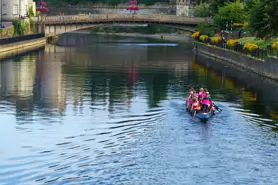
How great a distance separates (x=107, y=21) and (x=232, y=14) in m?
38.6

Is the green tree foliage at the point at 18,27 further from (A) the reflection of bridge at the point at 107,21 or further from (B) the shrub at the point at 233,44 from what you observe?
(B) the shrub at the point at 233,44

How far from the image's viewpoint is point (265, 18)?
75.1 meters

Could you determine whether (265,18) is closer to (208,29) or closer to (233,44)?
(233,44)

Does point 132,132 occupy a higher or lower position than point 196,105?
lower

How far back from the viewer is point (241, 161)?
33656mm

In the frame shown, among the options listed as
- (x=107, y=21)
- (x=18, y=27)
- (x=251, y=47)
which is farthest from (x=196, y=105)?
(x=107, y=21)

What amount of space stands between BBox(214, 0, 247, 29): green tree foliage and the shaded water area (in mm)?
56344

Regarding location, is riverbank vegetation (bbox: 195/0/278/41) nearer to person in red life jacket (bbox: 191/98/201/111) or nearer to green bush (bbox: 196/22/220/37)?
green bush (bbox: 196/22/220/37)

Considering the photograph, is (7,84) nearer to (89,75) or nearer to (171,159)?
(89,75)

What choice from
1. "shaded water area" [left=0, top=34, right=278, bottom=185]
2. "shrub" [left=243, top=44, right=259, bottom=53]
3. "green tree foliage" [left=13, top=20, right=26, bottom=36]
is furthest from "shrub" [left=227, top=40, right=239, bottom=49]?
"green tree foliage" [left=13, top=20, right=26, bottom=36]

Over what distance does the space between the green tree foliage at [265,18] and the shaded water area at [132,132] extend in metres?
6.77

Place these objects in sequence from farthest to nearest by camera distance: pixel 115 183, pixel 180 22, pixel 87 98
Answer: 1. pixel 180 22
2. pixel 87 98
3. pixel 115 183

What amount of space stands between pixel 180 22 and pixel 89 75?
82.4 m

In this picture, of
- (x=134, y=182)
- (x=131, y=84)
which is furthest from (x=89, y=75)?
(x=134, y=182)
